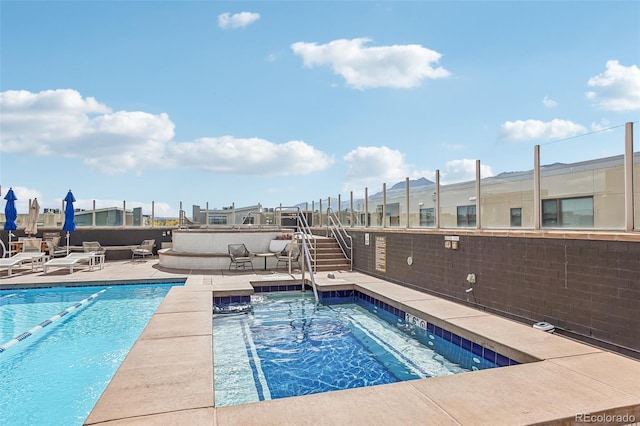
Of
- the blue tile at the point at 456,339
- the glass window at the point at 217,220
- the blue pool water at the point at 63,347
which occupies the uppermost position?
the glass window at the point at 217,220

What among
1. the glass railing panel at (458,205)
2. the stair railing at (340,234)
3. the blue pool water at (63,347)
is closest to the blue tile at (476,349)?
the glass railing panel at (458,205)

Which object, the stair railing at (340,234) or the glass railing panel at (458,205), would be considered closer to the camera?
the glass railing panel at (458,205)

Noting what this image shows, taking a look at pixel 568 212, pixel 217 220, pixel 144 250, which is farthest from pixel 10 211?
pixel 568 212

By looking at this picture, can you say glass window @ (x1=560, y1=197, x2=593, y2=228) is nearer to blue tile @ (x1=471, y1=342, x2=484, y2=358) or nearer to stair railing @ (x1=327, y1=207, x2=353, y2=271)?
blue tile @ (x1=471, y1=342, x2=484, y2=358)

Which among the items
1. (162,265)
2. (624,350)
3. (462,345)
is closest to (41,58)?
(162,265)

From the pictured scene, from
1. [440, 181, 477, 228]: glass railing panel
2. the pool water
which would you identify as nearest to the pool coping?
the pool water

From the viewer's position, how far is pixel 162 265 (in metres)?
11.8

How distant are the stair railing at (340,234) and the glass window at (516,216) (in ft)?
19.2

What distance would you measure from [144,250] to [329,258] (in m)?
7.30

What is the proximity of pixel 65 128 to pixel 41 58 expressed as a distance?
2.14 m

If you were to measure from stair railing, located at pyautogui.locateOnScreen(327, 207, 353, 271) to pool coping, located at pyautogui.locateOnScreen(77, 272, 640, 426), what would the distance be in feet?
22.3

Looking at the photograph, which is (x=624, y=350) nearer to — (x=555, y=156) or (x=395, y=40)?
(x=555, y=156)

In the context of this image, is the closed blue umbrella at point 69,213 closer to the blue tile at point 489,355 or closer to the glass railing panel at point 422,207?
the glass railing panel at point 422,207

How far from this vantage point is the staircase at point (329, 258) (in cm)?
1068
